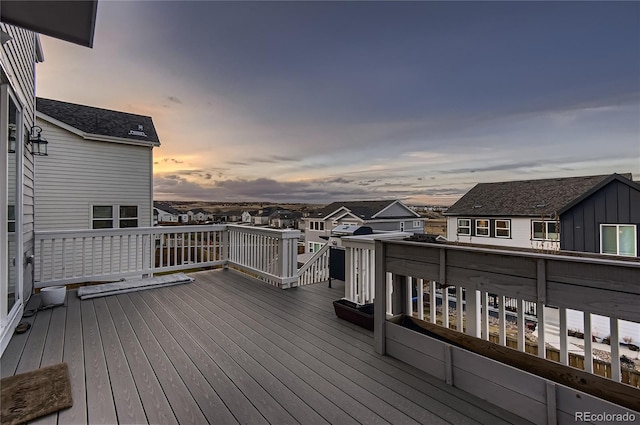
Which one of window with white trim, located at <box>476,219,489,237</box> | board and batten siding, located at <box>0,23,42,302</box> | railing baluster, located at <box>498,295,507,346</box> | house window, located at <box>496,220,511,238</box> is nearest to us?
railing baluster, located at <box>498,295,507,346</box>

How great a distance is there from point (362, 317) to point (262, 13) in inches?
222

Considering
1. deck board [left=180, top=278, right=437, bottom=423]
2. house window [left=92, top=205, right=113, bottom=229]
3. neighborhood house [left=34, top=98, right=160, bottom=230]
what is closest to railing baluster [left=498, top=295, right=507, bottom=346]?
deck board [left=180, top=278, right=437, bottom=423]

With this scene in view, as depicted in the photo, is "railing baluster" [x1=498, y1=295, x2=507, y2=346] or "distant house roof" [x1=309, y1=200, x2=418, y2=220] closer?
"railing baluster" [x1=498, y1=295, x2=507, y2=346]

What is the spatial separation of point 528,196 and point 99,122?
11.7m

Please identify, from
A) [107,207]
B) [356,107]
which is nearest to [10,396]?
[356,107]

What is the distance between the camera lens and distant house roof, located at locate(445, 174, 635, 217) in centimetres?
489

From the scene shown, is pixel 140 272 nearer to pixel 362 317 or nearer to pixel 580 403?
pixel 362 317

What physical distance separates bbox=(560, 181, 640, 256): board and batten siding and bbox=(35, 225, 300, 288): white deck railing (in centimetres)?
459

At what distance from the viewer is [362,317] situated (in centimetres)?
303

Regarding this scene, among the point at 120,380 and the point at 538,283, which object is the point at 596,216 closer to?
the point at 538,283

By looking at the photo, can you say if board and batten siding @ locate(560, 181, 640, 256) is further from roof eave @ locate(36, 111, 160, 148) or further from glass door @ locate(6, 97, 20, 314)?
roof eave @ locate(36, 111, 160, 148)

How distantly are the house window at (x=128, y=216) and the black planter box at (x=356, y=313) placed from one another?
25.5 ft

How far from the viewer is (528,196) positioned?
641 centimetres

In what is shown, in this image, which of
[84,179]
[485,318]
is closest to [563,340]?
[485,318]
